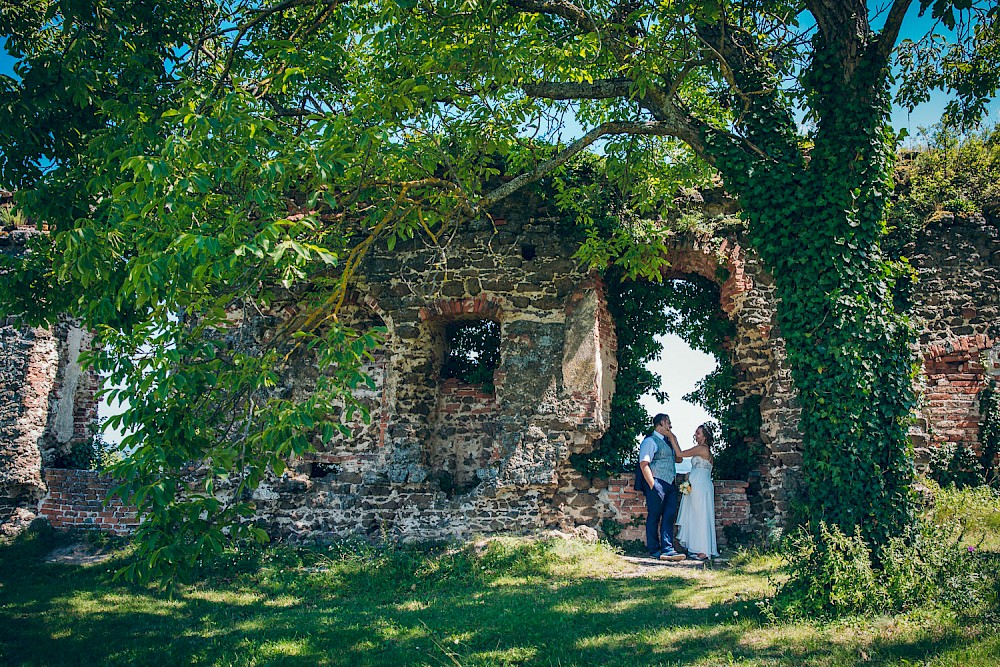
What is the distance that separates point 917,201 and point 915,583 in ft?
18.9

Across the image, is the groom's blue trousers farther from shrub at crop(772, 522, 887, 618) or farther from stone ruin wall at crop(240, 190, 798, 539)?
shrub at crop(772, 522, 887, 618)

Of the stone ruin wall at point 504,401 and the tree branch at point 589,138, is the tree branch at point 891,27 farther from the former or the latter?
the stone ruin wall at point 504,401

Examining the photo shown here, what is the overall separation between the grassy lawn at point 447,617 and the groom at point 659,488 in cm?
66

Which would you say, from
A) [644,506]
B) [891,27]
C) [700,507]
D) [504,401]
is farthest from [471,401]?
[891,27]

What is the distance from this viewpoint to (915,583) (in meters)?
5.49

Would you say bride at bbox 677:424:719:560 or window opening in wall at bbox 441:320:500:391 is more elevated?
window opening in wall at bbox 441:320:500:391

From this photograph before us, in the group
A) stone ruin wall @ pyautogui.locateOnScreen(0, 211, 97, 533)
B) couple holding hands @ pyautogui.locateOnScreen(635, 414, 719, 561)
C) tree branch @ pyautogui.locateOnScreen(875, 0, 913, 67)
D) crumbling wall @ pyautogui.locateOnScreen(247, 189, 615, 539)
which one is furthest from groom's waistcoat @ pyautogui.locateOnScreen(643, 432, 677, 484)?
stone ruin wall @ pyautogui.locateOnScreen(0, 211, 97, 533)

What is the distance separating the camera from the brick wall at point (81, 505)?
10.2 meters

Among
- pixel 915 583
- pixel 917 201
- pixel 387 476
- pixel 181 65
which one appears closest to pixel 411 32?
pixel 181 65

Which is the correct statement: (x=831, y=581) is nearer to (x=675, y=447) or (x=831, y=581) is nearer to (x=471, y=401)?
(x=675, y=447)

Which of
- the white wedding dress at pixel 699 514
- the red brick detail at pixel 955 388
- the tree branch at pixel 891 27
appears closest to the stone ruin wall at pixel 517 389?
the red brick detail at pixel 955 388

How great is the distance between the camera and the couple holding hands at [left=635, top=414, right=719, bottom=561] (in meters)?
8.59

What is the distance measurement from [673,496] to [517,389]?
2317mm

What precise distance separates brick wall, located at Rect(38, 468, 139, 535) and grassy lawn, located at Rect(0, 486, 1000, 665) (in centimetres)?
74
